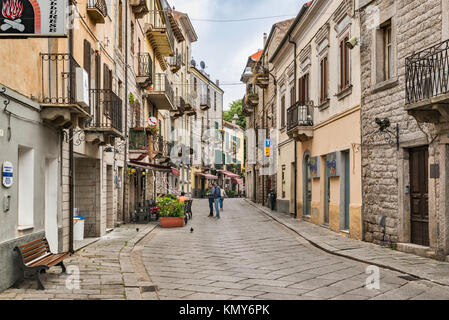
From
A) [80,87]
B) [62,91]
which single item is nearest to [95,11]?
[80,87]

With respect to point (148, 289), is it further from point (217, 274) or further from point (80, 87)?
point (80, 87)

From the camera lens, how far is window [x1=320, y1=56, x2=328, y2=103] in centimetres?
1808

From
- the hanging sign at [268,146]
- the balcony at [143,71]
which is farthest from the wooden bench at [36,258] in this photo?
the hanging sign at [268,146]

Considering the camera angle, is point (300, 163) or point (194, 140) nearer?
point (300, 163)

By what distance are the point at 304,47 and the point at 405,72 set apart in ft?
35.2

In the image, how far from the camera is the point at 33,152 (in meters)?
9.13

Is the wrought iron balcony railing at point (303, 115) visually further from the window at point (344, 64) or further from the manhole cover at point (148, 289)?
the manhole cover at point (148, 289)

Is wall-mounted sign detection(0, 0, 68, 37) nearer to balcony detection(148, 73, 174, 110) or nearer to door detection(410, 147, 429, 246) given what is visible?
door detection(410, 147, 429, 246)

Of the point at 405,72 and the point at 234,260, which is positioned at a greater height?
the point at 405,72

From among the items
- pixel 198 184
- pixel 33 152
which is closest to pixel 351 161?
pixel 33 152

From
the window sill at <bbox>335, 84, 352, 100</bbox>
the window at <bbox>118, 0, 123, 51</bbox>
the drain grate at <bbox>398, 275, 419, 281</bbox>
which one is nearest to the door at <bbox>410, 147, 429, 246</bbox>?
the drain grate at <bbox>398, 275, 419, 281</bbox>

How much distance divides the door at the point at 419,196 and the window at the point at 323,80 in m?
6.95

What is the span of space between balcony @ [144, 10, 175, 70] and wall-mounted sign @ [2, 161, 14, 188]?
17.8 meters
